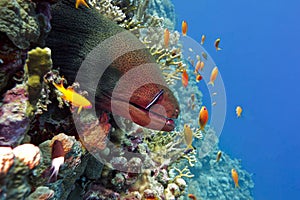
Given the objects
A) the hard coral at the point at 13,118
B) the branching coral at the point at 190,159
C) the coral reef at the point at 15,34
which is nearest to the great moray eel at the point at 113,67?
the coral reef at the point at 15,34

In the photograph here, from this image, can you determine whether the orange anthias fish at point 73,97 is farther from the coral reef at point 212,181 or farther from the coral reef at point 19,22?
the coral reef at point 212,181

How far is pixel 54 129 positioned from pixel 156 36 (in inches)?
166

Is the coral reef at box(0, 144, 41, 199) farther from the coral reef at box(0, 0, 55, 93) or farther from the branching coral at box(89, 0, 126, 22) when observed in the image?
the branching coral at box(89, 0, 126, 22)

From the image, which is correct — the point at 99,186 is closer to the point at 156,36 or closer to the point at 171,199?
the point at 171,199

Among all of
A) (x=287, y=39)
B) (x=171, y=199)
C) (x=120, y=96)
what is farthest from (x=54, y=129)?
(x=287, y=39)

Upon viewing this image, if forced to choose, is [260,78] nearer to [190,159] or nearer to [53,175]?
[190,159]

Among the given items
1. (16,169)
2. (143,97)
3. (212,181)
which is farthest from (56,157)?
(212,181)

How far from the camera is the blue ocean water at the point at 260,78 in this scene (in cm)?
5903

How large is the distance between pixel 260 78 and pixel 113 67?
109304mm

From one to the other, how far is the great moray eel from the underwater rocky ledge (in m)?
0.06

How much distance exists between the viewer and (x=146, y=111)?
186cm

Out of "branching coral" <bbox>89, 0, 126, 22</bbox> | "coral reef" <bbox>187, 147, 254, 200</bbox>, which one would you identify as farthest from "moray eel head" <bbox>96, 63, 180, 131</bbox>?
"coral reef" <bbox>187, 147, 254, 200</bbox>

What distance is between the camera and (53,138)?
1.69 metres

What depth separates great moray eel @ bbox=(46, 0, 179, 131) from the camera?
73.8 inches
